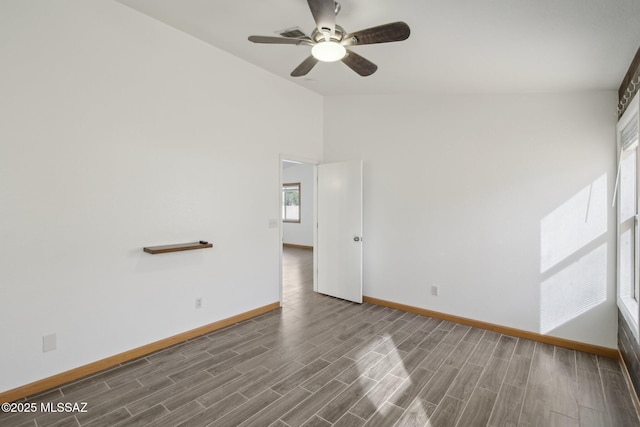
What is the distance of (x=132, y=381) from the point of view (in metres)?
2.53

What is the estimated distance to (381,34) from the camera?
208 cm

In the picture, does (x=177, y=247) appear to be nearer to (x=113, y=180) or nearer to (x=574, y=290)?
(x=113, y=180)

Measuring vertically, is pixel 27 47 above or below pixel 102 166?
above

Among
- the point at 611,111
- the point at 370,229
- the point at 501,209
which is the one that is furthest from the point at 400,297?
the point at 611,111

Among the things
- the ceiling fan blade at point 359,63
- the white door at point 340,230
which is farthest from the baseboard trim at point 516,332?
the ceiling fan blade at point 359,63

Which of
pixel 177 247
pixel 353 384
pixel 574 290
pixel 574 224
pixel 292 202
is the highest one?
pixel 292 202

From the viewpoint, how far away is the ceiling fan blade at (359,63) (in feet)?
7.93

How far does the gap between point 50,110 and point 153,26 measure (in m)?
1.23

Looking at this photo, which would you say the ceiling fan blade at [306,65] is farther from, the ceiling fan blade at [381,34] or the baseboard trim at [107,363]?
the baseboard trim at [107,363]

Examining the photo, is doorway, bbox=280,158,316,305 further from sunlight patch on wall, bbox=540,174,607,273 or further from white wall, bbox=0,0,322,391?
sunlight patch on wall, bbox=540,174,607,273

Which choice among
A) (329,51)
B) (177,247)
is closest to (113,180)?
(177,247)

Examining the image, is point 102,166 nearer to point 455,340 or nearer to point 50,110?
point 50,110

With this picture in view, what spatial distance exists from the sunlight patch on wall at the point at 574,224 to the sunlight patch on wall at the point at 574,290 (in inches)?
5.0

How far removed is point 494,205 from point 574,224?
0.73 meters
